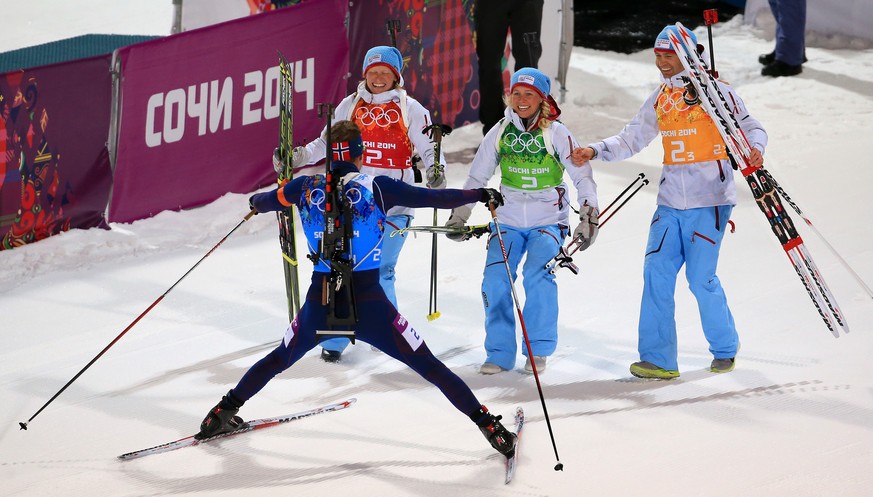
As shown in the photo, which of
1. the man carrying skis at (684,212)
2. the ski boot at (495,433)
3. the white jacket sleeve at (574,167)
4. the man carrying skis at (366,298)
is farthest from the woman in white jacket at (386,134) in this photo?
the ski boot at (495,433)

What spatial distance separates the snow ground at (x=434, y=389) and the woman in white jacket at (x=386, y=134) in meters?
0.67

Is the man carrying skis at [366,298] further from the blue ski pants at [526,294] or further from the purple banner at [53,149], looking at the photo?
the purple banner at [53,149]

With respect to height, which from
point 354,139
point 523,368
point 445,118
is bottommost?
point 523,368

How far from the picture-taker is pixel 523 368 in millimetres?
7375

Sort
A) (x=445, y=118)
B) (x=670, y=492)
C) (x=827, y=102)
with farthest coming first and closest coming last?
(x=827, y=102)
(x=445, y=118)
(x=670, y=492)

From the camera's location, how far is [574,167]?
7.17 meters

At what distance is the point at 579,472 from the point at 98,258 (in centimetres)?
515

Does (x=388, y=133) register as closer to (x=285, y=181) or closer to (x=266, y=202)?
(x=285, y=181)

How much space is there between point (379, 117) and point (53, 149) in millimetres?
3196

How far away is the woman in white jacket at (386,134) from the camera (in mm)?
7629

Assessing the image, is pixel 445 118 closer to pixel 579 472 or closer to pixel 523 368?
pixel 523 368

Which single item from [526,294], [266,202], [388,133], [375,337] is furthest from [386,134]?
[375,337]

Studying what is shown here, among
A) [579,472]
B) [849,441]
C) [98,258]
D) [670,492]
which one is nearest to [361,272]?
[579,472]

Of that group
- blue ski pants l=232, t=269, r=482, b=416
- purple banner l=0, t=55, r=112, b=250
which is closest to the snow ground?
purple banner l=0, t=55, r=112, b=250
